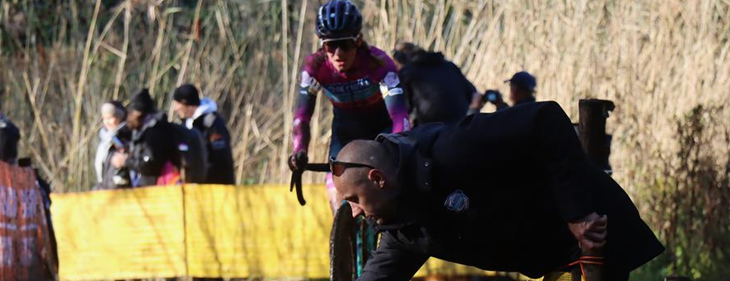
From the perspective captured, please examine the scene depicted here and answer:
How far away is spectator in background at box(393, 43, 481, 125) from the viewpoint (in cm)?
1204

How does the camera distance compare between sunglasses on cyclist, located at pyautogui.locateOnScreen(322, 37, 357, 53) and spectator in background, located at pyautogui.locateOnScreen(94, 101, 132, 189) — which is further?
spectator in background, located at pyautogui.locateOnScreen(94, 101, 132, 189)

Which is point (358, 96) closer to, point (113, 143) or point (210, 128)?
point (210, 128)

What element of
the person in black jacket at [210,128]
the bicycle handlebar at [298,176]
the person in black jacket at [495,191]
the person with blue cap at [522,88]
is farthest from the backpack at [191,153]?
the person in black jacket at [495,191]

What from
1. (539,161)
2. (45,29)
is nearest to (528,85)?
(539,161)

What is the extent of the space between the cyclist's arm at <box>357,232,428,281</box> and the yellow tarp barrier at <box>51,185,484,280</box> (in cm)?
Result: 551

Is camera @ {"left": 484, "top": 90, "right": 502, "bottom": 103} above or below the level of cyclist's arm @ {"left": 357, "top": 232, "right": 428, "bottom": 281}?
above

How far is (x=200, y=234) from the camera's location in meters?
12.6

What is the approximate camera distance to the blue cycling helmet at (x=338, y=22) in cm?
873

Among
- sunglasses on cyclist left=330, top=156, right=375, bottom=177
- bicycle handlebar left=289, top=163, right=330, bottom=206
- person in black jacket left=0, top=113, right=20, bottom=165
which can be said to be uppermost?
sunglasses on cyclist left=330, top=156, right=375, bottom=177

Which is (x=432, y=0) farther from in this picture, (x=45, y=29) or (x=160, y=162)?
(x=45, y=29)

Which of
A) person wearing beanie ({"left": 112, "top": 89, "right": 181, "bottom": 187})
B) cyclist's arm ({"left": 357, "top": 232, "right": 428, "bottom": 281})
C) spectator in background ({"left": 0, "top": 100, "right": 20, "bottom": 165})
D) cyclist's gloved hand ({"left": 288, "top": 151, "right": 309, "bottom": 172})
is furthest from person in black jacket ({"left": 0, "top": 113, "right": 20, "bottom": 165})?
cyclist's arm ({"left": 357, "top": 232, "right": 428, "bottom": 281})

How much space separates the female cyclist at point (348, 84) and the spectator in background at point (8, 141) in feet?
17.0

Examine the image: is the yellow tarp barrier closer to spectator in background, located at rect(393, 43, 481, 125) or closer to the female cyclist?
spectator in background, located at rect(393, 43, 481, 125)

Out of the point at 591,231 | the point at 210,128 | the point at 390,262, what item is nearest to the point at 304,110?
the point at 390,262
